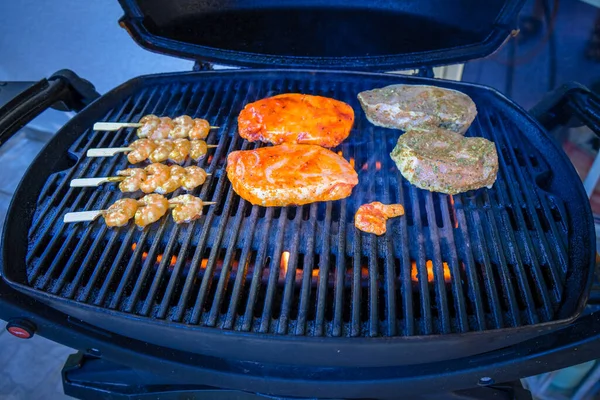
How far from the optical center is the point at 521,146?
2191 mm

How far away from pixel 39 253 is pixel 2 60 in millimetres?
3182

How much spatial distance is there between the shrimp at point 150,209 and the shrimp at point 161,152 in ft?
0.98

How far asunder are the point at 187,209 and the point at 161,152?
0.46m

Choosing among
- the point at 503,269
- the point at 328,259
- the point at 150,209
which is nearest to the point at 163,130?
the point at 150,209

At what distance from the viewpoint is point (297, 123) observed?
222 centimetres

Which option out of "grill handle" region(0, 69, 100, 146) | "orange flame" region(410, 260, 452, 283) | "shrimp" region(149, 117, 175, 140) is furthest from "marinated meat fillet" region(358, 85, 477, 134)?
"grill handle" region(0, 69, 100, 146)

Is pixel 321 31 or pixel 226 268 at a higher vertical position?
pixel 321 31

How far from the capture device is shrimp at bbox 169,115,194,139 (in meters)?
2.27

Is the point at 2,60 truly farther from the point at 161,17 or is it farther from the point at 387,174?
the point at 387,174

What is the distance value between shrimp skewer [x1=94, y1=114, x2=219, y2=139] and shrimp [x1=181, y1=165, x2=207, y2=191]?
0.28 meters

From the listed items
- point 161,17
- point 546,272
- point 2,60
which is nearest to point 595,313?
point 546,272

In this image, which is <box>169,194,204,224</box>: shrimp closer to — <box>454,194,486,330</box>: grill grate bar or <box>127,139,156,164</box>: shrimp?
<box>127,139,156,164</box>: shrimp

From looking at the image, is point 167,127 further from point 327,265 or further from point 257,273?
point 327,265

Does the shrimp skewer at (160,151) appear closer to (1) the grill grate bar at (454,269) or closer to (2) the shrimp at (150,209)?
(2) the shrimp at (150,209)
